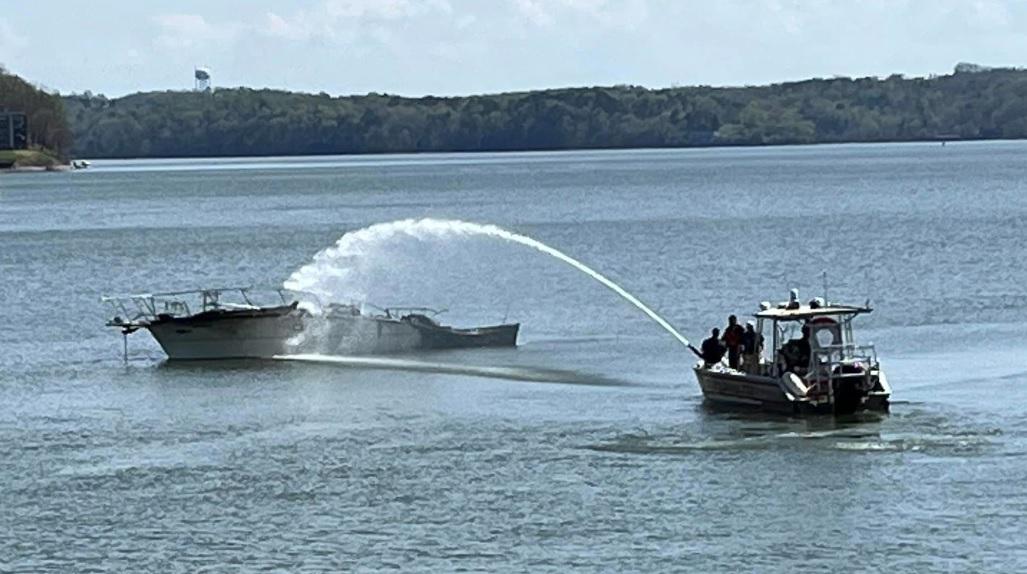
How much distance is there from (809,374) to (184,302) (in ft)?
108

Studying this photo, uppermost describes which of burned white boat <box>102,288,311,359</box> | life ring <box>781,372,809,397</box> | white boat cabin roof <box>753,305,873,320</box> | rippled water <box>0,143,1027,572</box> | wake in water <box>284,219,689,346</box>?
wake in water <box>284,219,689,346</box>

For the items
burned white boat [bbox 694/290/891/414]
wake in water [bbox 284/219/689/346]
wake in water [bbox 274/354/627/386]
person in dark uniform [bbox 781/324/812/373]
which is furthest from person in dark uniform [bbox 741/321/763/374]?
wake in water [bbox 284/219/689/346]

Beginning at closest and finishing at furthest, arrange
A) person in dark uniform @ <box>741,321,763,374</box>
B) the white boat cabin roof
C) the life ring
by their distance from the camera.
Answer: the life ring
the white boat cabin roof
person in dark uniform @ <box>741,321,763,374</box>

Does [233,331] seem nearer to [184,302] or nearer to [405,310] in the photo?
[405,310]

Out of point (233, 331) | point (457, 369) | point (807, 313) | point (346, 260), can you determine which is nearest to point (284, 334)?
point (233, 331)

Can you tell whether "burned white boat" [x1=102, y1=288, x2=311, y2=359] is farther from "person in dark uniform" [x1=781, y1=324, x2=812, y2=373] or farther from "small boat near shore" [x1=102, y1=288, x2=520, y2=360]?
"person in dark uniform" [x1=781, y1=324, x2=812, y2=373]

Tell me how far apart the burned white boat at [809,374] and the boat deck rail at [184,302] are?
19488 millimetres

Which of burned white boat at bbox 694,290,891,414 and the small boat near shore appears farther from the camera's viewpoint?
the small boat near shore

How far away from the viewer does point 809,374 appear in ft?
179

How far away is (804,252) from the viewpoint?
12000cm

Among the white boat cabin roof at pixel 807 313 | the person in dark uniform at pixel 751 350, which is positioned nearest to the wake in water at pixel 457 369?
the person in dark uniform at pixel 751 350

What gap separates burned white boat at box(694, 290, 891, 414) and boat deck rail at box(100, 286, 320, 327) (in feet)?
63.9

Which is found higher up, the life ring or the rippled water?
the life ring

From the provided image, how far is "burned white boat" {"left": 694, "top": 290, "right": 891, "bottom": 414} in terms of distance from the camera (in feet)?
177
